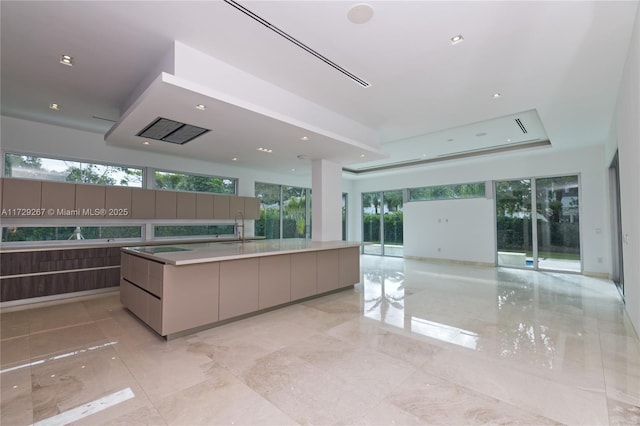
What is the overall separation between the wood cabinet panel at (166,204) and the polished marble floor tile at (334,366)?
2.03 meters

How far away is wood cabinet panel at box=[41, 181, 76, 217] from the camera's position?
464 centimetres

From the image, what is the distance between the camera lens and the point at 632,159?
3.03m

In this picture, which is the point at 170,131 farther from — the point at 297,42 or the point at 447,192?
the point at 447,192

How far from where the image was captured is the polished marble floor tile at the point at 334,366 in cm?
195

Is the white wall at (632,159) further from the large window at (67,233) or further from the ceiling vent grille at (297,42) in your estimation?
the large window at (67,233)

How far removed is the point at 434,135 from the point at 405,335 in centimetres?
437

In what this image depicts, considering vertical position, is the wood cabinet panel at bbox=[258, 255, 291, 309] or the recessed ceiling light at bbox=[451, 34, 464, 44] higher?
the recessed ceiling light at bbox=[451, 34, 464, 44]

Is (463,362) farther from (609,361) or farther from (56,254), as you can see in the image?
(56,254)

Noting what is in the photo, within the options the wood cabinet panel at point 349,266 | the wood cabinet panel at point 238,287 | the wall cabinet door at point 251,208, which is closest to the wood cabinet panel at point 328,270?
the wood cabinet panel at point 349,266

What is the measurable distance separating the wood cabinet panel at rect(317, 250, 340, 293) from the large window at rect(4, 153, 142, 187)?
4.23 metres

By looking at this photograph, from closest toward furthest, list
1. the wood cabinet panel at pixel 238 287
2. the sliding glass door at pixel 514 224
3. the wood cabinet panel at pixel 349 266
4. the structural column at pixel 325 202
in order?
the wood cabinet panel at pixel 238 287, the wood cabinet panel at pixel 349 266, the structural column at pixel 325 202, the sliding glass door at pixel 514 224

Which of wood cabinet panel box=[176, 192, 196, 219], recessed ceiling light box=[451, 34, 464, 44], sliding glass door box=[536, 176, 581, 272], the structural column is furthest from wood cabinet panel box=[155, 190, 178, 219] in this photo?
sliding glass door box=[536, 176, 581, 272]

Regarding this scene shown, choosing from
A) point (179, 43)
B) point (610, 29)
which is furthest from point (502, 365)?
point (179, 43)

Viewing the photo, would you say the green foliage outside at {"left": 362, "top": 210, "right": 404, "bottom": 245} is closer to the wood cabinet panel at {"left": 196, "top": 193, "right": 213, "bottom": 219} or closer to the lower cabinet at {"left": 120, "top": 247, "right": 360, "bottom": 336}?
the lower cabinet at {"left": 120, "top": 247, "right": 360, "bottom": 336}
